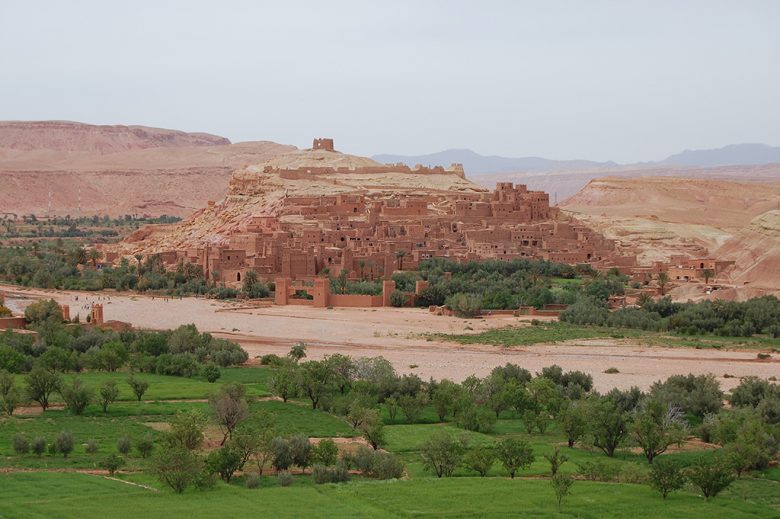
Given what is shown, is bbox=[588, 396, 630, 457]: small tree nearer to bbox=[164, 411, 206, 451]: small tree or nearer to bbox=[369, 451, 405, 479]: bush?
bbox=[369, 451, 405, 479]: bush

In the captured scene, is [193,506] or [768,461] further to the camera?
[768,461]

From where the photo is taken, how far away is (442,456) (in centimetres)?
2430

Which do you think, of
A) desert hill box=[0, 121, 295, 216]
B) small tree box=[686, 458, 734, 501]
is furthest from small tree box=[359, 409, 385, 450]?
desert hill box=[0, 121, 295, 216]

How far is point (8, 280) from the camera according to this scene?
6531 centimetres

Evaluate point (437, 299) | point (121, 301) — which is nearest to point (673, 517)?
point (437, 299)

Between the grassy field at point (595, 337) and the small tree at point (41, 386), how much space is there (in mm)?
17466

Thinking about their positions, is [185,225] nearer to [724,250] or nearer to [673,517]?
[724,250]

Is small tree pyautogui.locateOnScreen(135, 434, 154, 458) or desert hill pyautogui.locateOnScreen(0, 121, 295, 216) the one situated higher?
desert hill pyautogui.locateOnScreen(0, 121, 295, 216)

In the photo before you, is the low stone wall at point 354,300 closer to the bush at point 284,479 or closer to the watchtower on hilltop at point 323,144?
the bush at point 284,479

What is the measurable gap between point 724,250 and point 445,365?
1244 inches

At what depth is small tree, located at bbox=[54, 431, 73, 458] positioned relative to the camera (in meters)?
25.1

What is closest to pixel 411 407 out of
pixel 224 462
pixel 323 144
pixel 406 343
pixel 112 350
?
pixel 224 462

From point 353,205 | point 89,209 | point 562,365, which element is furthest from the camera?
point 89,209

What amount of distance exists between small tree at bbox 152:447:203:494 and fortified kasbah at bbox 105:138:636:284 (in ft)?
123
